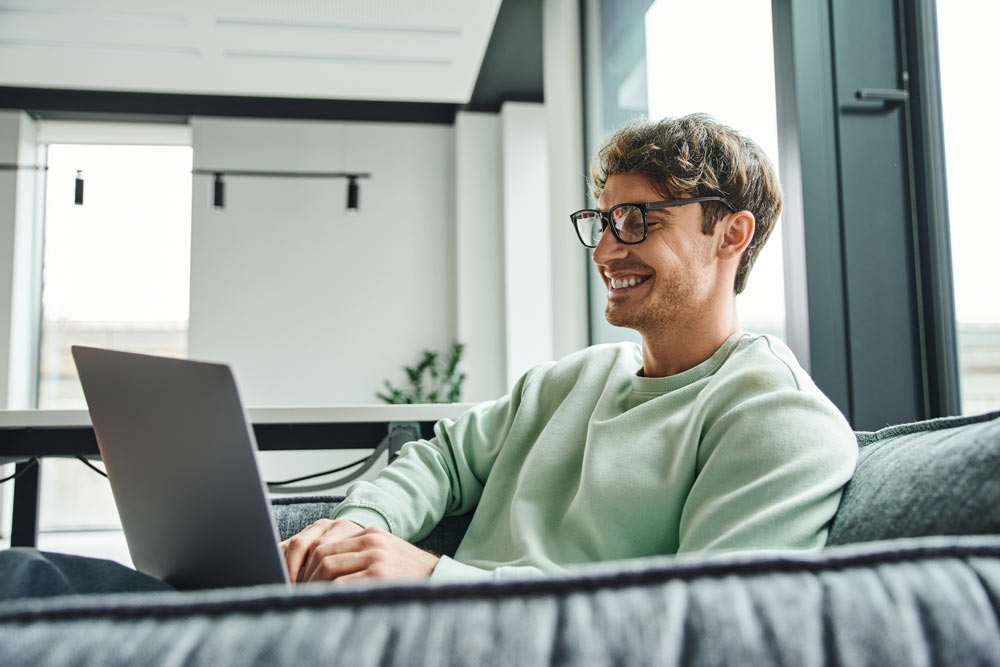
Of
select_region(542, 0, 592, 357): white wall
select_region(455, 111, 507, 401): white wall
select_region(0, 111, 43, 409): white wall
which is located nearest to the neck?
select_region(542, 0, 592, 357): white wall

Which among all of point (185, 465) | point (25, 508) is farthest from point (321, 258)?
point (185, 465)

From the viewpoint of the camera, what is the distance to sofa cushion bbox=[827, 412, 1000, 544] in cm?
56

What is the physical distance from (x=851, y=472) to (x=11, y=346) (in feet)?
18.0

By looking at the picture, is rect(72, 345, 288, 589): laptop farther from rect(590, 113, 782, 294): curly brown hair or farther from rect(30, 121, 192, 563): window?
rect(30, 121, 192, 563): window

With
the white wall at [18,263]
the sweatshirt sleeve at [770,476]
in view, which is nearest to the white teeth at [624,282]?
the sweatshirt sleeve at [770,476]

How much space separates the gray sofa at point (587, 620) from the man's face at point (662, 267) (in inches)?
29.6

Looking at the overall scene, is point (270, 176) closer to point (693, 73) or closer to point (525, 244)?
point (525, 244)

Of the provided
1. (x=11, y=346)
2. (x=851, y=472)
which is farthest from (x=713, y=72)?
(x=11, y=346)

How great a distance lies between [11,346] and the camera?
16.1ft

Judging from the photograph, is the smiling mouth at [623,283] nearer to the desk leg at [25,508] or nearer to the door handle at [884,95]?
the door handle at [884,95]

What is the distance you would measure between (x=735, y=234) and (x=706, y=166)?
119 millimetres

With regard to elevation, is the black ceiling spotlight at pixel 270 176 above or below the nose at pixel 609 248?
above

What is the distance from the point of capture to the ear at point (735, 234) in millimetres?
1182

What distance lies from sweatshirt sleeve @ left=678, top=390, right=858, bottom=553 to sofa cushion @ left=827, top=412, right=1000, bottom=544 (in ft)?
0.09
